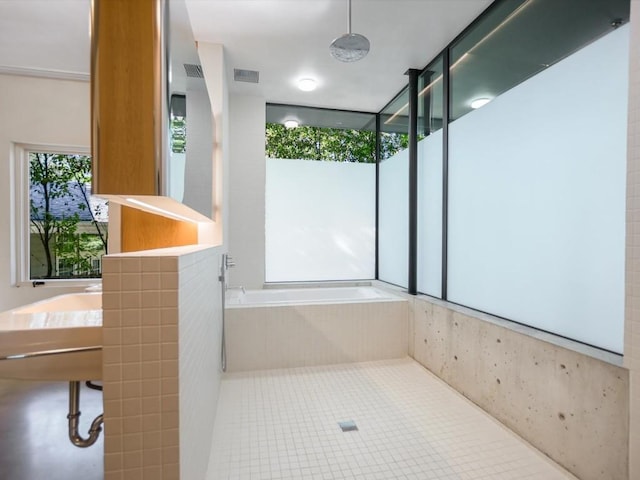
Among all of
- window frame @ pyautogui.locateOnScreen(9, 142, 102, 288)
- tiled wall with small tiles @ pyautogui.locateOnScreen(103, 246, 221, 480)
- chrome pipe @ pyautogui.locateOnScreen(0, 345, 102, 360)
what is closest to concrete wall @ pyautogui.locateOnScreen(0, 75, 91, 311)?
window frame @ pyautogui.locateOnScreen(9, 142, 102, 288)

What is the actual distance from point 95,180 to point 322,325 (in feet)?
7.49

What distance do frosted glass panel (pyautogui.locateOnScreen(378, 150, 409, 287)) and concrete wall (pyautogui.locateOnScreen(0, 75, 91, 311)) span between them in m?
3.14

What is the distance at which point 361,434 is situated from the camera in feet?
6.21

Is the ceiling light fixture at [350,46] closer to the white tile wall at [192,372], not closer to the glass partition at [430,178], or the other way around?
the glass partition at [430,178]

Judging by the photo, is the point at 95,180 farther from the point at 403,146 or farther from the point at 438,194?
the point at 403,146

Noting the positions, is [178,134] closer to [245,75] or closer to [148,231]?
[148,231]

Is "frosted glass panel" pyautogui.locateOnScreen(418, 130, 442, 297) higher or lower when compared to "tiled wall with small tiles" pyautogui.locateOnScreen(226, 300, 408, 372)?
higher

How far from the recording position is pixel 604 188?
155cm

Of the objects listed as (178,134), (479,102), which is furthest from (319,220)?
(178,134)

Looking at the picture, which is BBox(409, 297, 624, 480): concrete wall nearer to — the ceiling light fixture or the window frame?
the ceiling light fixture

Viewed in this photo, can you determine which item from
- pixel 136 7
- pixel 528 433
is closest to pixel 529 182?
pixel 528 433

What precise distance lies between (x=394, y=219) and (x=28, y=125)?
12.1 feet

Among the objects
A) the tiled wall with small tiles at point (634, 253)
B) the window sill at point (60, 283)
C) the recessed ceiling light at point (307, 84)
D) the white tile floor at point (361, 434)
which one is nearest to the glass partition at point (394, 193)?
the recessed ceiling light at point (307, 84)

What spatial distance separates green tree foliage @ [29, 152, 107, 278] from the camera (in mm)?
3137
